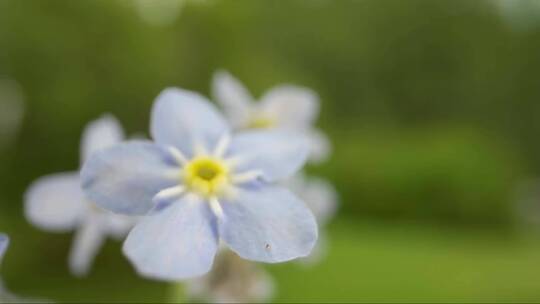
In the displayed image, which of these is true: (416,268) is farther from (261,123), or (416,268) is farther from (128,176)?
(128,176)

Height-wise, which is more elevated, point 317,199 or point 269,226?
point 317,199

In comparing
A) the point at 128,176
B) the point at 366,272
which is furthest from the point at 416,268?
the point at 128,176

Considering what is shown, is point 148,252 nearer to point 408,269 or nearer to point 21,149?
point 21,149

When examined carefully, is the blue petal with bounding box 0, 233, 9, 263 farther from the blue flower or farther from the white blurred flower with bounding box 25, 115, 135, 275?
the white blurred flower with bounding box 25, 115, 135, 275

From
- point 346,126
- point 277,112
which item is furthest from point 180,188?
point 346,126

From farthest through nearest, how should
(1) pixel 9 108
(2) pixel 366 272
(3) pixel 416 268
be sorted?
1. (3) pixel 416 268
2. (2) pixel 366 272
3. (1) pixel 9 108

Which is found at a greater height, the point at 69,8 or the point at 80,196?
the point at 69,8
